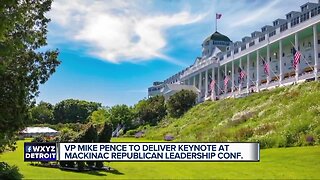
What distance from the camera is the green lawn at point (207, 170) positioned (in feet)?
54.3

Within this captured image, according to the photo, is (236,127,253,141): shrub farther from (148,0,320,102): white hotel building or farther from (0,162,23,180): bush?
(0,162,23,180): bush

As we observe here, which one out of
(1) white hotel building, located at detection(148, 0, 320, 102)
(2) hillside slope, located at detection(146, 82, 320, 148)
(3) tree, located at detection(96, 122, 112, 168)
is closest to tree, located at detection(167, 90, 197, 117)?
(1) white hotel building, located at detection(148, 0, 320, 102)

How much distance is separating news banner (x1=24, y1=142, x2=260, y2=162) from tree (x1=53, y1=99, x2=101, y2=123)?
107 m

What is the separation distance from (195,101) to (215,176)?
63.3 m

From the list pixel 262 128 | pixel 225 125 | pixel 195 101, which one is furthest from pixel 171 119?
pixel 262 128

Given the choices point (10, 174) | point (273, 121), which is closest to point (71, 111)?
point (273, 121)

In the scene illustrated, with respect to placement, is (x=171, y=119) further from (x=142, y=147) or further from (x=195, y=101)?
(x=142, y=147)

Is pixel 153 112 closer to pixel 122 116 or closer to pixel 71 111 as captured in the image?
pixel 122 116

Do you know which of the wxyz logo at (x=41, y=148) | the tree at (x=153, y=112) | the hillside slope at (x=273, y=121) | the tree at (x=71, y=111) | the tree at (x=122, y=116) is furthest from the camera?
the tree at (x=71, y=111)

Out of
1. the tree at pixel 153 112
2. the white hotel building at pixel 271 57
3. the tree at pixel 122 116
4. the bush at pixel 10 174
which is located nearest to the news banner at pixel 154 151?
the bush at pixel 10 174

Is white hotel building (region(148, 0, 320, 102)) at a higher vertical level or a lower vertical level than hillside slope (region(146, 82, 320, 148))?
higher

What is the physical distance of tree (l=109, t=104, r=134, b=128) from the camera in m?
87.6

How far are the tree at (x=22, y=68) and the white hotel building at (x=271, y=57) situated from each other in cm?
3849

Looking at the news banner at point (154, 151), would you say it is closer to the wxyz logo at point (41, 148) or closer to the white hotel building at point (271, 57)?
the wxyz logo at point (41, 148)
